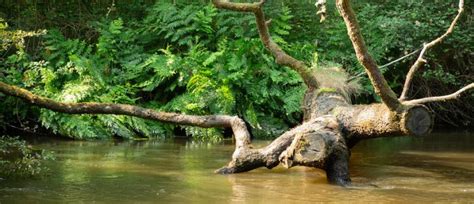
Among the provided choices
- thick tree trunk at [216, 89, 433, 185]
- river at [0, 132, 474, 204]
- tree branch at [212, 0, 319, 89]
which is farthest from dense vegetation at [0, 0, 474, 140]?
thick tree trunk at [216, 89, 433, 185]

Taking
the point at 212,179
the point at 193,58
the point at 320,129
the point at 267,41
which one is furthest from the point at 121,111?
the point at 193,58

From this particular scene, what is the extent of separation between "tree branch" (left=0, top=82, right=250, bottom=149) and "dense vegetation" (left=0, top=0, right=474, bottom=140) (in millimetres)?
2821

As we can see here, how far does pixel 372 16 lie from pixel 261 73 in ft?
11.7

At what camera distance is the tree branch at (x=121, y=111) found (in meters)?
8.68

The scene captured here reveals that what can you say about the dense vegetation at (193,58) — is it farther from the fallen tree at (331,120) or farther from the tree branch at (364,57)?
the tree branch at (364,57)

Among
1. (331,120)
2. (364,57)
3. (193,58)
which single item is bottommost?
(331,120)

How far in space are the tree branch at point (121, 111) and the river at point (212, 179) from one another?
22.0 inches

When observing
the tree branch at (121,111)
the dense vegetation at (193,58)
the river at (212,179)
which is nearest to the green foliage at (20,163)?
the river at (212,179)

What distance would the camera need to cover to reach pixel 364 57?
23.7 feet

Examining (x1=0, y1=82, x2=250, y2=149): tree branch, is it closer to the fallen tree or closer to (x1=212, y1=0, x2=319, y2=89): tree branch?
the fallen tree

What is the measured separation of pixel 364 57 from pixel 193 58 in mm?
6684

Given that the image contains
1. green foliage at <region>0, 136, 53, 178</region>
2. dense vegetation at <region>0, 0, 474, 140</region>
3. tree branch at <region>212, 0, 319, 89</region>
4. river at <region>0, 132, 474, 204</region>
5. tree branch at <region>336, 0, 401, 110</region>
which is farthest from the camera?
dense vegetation at <region>0, 0, 474, 140</region>

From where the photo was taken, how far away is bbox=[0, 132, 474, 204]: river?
650 cm

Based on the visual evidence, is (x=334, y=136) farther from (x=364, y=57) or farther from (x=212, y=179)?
(x=212, y=179)
